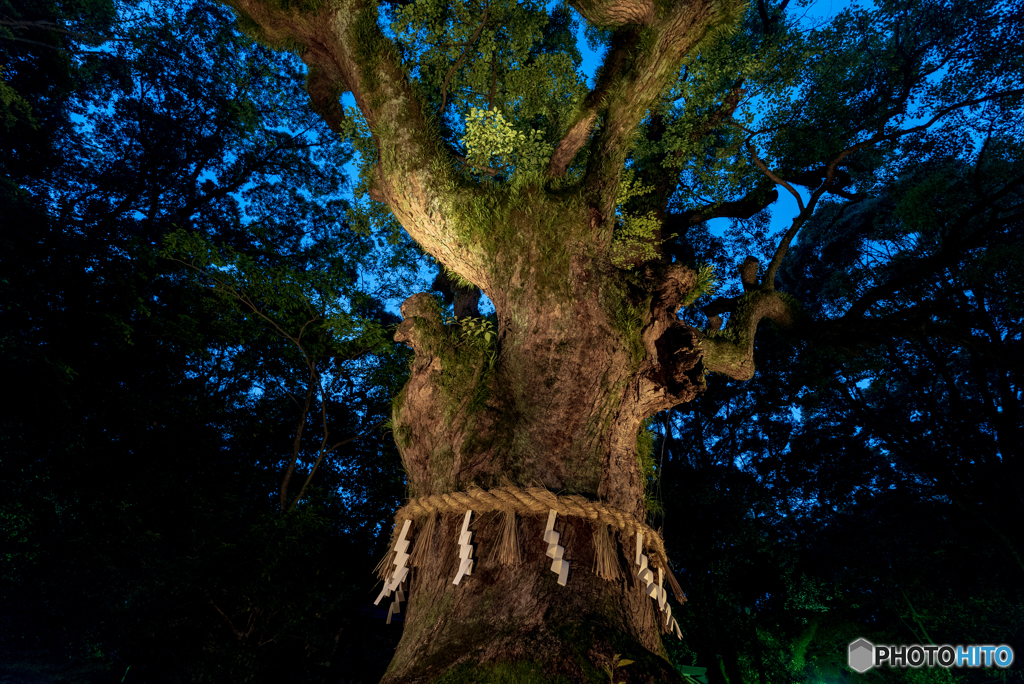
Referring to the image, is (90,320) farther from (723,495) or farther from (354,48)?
(723,495)

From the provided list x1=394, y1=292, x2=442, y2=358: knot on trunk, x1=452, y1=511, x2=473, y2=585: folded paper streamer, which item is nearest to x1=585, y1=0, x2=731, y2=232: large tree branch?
x1=394, y1=292, x2=442, y2=358: knot on trunk

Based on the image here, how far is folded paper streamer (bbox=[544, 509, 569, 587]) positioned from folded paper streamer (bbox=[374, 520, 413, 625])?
73 centimetres

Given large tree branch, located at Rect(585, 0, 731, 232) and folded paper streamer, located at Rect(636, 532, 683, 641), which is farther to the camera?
large tree branch, located at Rect(585, 0, 731, 232)

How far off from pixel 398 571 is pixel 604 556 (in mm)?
954

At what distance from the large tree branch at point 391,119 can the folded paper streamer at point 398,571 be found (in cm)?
156

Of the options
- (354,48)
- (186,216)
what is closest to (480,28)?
(354,48)

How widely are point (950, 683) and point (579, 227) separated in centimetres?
1541

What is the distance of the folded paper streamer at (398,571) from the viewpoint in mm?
2137

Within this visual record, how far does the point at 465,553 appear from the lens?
188 centimetres

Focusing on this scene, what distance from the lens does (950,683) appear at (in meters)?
10.9

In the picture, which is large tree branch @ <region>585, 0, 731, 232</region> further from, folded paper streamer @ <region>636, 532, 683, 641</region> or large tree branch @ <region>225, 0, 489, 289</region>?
folded paper streamer @ <region>636, 532, 683, 641</region>

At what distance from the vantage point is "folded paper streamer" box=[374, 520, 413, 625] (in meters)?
2.14

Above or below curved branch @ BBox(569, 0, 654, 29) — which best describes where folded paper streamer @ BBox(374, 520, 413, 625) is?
below

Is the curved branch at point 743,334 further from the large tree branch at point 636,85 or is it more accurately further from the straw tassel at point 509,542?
the straw tassel at point 509,542
